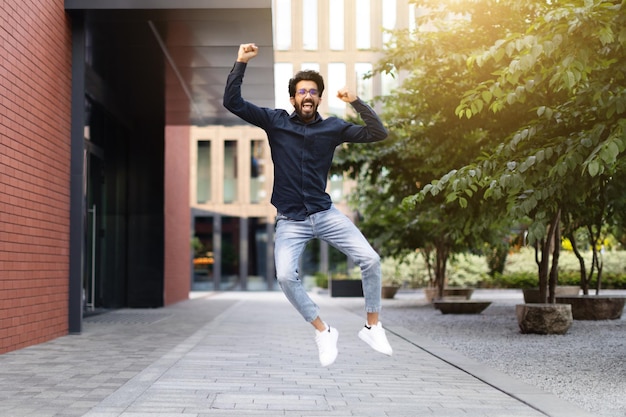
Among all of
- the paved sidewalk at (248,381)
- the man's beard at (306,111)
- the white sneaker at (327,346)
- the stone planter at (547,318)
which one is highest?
the man's beard at (306,111)

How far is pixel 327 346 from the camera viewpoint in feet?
18.8

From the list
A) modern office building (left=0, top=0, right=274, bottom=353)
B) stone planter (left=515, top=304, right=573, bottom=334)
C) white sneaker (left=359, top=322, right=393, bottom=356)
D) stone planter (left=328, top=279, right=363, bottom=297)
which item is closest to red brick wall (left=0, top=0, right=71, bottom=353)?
modern office building (left=0, top=0, right=274, bottom=353)

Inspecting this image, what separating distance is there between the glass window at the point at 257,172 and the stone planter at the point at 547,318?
1316 inches

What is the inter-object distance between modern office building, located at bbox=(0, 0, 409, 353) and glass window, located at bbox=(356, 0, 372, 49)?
→ 20086 mm

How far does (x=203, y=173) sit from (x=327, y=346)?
40.5 meters

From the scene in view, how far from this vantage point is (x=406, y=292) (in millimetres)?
35344

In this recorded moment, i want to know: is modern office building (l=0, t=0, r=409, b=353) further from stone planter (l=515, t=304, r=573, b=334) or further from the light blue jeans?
stone planter (l=515, t=304, r=573, b=334)

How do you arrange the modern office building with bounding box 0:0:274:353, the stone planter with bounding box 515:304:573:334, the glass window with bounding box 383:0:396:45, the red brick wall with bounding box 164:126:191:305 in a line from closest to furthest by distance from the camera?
the modern office building with bounding box 0:0:274:353, the stone planter with bounding box 515:304:573:334, the red brick wall with bounding box 164:126:191:305, the glass window with bounding box 383:0:396:45

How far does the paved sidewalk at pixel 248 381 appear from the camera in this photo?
229 inches

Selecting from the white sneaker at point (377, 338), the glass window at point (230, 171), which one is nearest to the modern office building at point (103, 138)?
the white sneaker at point (377, 338)

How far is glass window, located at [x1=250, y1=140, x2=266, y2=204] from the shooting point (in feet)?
148


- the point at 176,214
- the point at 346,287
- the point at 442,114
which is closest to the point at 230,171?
the point at 346,287

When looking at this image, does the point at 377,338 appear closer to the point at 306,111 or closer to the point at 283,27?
the point at 306,111

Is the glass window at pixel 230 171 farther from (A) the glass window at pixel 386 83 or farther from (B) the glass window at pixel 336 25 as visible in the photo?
(A) the glass window at pixel 386 83
